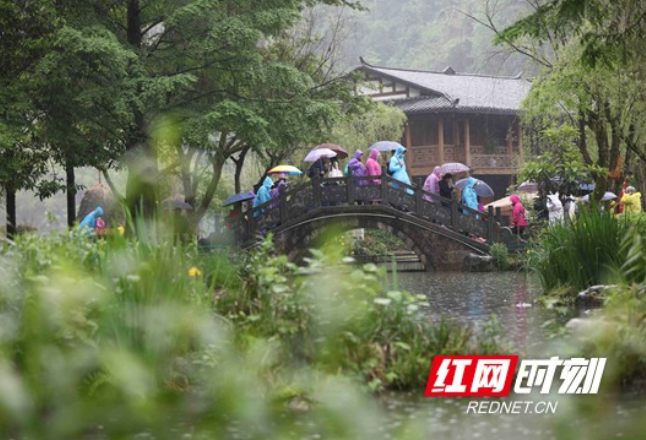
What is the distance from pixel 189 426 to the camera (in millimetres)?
6469

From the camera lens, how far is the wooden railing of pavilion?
24953mm

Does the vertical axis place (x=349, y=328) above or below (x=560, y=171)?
below

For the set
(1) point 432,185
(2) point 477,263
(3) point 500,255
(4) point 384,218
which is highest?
(1) point 432,185

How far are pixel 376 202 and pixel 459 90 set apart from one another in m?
19.8

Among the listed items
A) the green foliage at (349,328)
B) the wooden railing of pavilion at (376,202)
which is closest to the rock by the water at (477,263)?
the wooden railing of pavilion at (376,202)

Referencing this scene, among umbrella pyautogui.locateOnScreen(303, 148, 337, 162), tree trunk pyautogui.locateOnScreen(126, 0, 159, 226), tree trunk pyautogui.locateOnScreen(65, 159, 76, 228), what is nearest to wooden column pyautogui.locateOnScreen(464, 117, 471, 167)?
umbrella pyautogui.locateOnScreen(303, 148, 337, 162)

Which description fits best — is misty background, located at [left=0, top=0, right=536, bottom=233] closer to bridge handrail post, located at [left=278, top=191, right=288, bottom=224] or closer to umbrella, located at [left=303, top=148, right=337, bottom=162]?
umbrella, located at [left=303, top=148, right=337, bottom=162]

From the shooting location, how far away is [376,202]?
25469mm

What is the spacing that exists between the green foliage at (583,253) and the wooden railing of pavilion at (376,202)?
1222cm

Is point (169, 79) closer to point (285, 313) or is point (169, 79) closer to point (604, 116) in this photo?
point (604, 116)

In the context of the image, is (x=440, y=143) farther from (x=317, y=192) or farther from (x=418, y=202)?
(x=317, y=192)

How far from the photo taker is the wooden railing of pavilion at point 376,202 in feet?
81.9

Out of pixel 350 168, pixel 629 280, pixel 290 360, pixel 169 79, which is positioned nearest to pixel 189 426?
pixel 290 360

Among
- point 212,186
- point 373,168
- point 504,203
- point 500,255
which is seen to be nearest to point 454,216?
point 500,255
